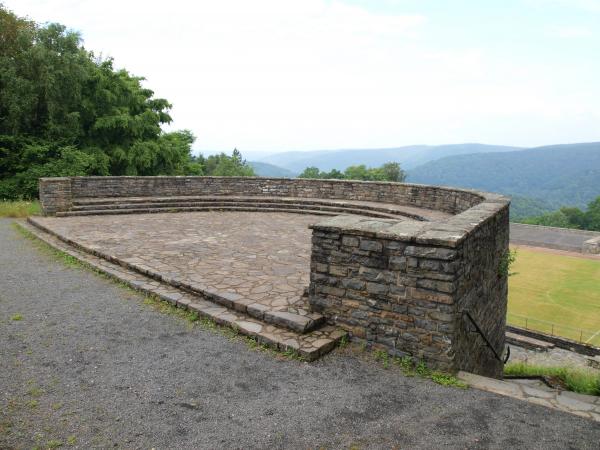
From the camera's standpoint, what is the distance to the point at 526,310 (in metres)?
28.1

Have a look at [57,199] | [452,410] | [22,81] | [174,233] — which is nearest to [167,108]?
[22,81]

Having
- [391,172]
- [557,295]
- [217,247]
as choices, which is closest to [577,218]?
[391,172]

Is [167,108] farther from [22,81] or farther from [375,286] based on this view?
[375,286]

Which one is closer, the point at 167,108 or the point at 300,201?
the point at 300,201

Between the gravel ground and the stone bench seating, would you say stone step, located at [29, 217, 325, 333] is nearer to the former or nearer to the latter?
the gravel ground

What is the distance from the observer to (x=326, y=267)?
15.9 feet

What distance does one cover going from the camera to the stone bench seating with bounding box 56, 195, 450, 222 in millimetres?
11922

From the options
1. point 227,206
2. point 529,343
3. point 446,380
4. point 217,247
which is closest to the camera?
point 446,380

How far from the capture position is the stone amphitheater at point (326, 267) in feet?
13.9

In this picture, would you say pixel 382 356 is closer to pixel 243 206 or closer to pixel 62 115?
pixel 243 206

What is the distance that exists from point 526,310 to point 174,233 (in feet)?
85.1

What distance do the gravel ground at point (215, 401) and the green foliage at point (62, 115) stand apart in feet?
43.2

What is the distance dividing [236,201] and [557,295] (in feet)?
92.6

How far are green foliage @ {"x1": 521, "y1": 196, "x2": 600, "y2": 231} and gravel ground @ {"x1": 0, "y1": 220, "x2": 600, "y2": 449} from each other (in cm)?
7984
